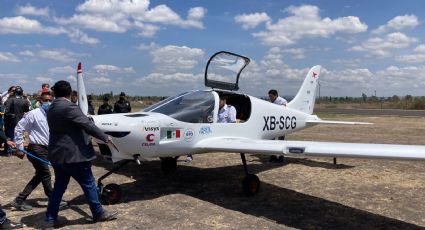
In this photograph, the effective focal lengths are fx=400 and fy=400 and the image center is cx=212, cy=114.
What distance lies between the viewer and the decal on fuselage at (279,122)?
922 cm

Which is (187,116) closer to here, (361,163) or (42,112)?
(42,112)

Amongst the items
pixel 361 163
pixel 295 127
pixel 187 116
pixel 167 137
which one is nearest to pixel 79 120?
pixel 167 137

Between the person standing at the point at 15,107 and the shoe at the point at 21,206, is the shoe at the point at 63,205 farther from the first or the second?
the person standing at the point at 15,107

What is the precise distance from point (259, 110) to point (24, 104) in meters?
6.74

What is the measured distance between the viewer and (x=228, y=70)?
914cm

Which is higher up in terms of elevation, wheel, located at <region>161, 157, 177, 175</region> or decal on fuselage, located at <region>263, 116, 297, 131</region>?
decal on fuselage, located at <region>263, 116, 297, 131</region>

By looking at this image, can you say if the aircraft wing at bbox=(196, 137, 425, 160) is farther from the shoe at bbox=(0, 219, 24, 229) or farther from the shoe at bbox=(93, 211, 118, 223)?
the shoe at bbox=(0, 219, 24, 229)

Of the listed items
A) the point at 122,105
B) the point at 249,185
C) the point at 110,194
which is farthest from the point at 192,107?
the point at 122,105

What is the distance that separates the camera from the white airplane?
6363 mm

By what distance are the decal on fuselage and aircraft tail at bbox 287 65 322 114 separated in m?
1.19

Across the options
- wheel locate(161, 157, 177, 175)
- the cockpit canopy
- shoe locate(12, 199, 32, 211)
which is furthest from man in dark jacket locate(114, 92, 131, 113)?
shoe locate(12, 199, 32, 211)

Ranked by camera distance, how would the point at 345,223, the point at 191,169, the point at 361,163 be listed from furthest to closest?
the point at 361,163
the point at 191,169
the point at 345,223

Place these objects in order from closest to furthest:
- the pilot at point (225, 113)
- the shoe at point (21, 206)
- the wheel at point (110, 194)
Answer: the shoe at point (21, 206) < the wheel at point (110, 194) < the pilot at point (225, 113)

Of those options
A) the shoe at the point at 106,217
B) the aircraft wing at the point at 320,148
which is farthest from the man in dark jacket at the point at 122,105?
the shoe at the point at 106,217
